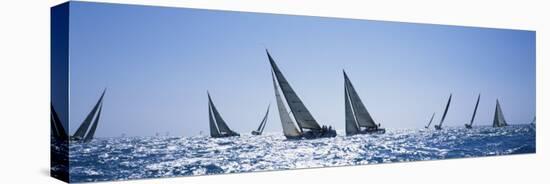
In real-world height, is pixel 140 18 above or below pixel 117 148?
above

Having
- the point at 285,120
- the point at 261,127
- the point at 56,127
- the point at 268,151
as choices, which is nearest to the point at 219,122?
the point at 261,127

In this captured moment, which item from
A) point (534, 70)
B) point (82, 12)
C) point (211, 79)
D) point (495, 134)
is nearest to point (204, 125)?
point (211, 79)

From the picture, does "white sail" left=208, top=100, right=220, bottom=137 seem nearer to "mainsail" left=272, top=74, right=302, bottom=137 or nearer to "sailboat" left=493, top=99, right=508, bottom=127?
"mainsail" left=272, top=74, right=302, bottom=137

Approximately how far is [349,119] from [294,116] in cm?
89

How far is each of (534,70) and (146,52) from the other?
695 centimetres

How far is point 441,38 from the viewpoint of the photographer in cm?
1261

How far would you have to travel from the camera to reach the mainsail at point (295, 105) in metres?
11.1

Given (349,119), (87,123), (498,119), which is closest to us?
(87,123)

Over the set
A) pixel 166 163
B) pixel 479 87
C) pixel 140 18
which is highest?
pixel 140 18

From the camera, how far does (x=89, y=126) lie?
9672mm

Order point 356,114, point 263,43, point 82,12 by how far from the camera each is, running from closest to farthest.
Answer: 1. point 82,12
2. point 263,43
3. point 356,114

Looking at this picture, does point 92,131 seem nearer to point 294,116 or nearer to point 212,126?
point 212,126

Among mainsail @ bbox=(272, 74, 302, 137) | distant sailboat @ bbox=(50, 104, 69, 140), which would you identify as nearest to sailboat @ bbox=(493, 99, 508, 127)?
mainsail @ bbox=(272, 74, 302, 137)

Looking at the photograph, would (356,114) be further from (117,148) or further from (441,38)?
(117,148)
